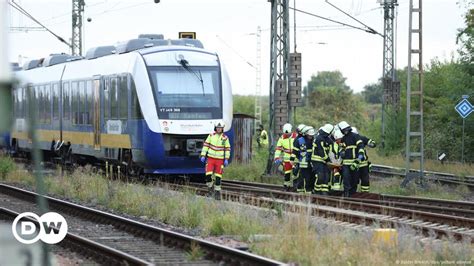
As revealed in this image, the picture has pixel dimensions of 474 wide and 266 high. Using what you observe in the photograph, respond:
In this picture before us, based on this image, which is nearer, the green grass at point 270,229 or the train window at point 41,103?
the green grass at point 270,229

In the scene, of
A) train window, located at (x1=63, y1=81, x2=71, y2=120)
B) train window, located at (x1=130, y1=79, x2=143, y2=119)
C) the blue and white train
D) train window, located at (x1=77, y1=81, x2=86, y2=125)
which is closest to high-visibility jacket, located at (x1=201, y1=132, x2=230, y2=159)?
the blue and white train

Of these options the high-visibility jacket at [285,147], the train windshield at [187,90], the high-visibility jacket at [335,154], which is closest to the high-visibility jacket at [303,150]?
the high-visibility jacket at [335,154]

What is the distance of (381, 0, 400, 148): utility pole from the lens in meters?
41.5

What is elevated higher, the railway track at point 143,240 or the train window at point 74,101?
the train window at point 74,101

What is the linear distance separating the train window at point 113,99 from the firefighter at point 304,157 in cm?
518

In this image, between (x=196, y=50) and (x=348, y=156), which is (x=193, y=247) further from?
(x=196, y=50)

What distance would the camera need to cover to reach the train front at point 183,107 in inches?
825

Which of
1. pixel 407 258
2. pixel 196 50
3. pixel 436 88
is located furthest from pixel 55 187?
pixel 436 88

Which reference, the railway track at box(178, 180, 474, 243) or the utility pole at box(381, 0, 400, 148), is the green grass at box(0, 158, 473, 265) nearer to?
the railway track at box(178, 180, 474, 243)

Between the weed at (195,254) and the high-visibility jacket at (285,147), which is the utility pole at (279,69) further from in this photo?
Answer: the weed at (195,254)

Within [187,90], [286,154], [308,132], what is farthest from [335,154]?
[187,90]

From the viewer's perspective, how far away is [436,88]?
43.7 meters

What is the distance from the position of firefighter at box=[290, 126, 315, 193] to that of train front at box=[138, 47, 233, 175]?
2.43 metres

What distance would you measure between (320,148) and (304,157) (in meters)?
0.65
